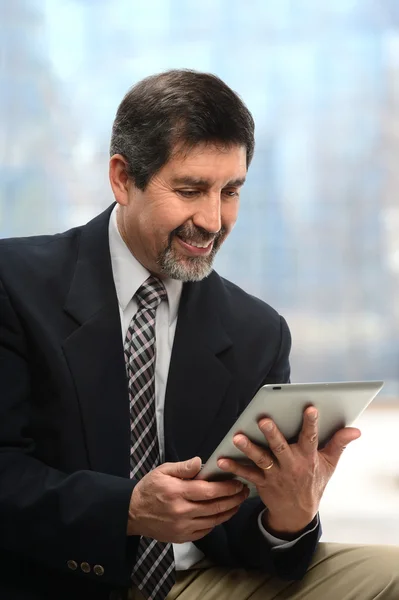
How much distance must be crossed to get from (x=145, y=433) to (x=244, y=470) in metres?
0.31

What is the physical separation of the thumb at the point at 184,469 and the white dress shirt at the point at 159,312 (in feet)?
0.77

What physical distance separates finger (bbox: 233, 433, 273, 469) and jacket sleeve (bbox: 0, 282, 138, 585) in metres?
0.26

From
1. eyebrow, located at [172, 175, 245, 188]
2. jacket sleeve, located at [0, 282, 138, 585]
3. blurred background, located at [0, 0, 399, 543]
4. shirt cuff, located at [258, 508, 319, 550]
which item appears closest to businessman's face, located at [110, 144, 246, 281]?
eyebrow, located at [172, 175, 245, 188]

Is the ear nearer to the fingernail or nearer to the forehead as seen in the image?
the forehead

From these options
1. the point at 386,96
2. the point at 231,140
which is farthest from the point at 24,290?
the point at 386,96

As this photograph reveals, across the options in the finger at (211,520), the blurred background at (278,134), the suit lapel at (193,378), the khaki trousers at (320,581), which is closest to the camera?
A: the finger at (211,520)


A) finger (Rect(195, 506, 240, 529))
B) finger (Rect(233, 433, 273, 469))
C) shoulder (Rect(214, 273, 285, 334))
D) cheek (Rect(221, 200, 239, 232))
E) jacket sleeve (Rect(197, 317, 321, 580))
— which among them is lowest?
jacket sleeve (Rect(197, 317, 321, 580))

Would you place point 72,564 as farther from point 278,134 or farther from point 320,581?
point 278,134

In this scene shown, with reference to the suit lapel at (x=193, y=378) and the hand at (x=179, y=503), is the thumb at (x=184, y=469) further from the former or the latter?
the suit lapel at (x=193, y=378)

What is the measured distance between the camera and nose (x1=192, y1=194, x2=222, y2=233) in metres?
1.80

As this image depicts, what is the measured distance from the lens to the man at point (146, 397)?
5.41ft

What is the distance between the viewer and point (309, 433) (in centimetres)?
148

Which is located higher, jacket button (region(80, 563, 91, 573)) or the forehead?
the forehead

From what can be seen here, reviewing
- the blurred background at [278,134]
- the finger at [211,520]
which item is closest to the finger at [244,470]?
the finger at [211,520]
